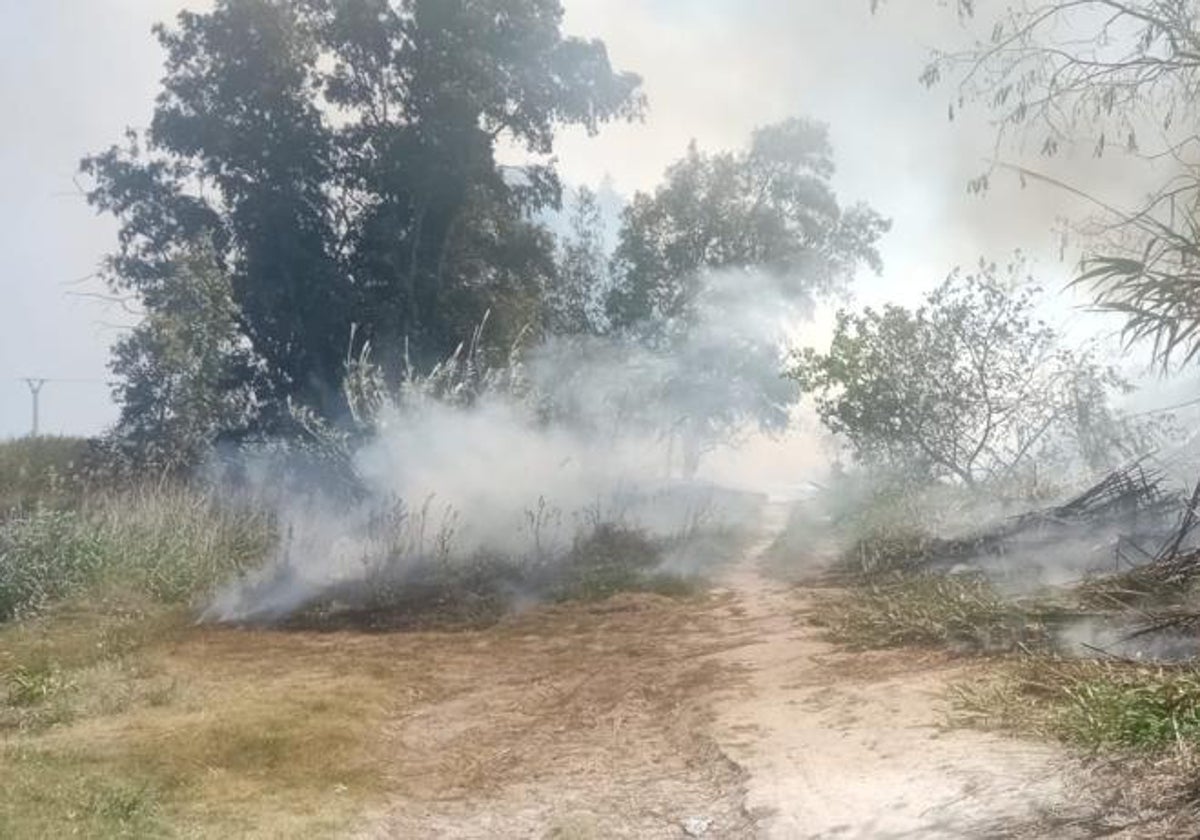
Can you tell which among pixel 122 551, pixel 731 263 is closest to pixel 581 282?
pixel 731 263

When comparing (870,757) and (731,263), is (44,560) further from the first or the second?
(731,263)

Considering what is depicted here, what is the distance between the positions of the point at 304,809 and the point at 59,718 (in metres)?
2.63

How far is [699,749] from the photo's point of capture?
6.35 m

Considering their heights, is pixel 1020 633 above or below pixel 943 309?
below

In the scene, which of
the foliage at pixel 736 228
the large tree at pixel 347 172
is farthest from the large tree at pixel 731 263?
the large tree at pixel 347 172

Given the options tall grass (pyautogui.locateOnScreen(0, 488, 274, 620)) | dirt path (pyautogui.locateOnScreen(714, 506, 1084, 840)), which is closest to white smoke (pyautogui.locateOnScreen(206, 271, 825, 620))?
tall grass (pyautogui.locateOnScreen(0, 488, 274, 620))

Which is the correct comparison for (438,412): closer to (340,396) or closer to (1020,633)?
(340,396)

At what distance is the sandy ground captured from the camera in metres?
4.84

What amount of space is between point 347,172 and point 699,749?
17.9 meters

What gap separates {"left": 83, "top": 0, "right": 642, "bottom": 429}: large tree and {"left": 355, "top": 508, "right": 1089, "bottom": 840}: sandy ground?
39.9ft

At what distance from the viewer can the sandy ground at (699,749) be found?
15.9ft

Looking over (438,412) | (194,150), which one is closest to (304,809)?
(438,412)

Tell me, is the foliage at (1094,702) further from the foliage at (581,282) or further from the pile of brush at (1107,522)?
the foliage at (581,282)

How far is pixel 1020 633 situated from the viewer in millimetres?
7438
